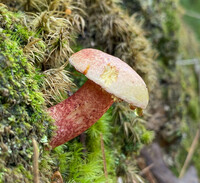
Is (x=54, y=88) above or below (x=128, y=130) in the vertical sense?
above

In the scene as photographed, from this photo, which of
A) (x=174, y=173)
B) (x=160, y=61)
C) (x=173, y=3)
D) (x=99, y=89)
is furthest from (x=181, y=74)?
(x=99, y=89)

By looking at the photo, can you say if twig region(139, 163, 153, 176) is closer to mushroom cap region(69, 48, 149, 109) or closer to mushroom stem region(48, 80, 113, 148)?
mushroom stem region(48, 80, 113, 148)

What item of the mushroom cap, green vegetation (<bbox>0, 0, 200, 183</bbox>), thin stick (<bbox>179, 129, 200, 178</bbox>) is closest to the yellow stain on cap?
the mushroom cap

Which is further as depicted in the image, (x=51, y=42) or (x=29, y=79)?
(x=51, y=42)

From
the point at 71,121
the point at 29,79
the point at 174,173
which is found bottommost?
the point at 174,173

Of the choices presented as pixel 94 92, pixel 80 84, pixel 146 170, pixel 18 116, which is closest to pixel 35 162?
pixel 18 116

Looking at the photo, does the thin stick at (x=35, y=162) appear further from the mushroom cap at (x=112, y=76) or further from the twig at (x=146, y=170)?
the twig at (x=146, y=170)

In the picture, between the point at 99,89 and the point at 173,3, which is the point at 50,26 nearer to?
the point at 99,89
